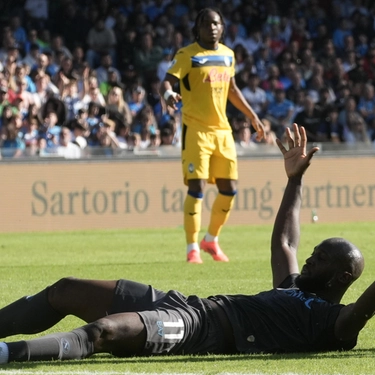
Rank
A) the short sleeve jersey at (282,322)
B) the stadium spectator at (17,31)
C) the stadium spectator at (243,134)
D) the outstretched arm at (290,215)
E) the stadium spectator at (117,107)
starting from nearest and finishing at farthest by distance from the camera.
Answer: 1. the short sleeve jersey at (282,322)
2. the outstretched arm at (290,215)
3. the stadium spectator at (243,134)
4. the stadium spectator at (117,107)
5. the stadium spectator at (17,31)

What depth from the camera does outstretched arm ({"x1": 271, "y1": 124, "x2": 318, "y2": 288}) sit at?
6.56 m

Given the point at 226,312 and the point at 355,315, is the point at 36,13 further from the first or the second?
the point at 355,315

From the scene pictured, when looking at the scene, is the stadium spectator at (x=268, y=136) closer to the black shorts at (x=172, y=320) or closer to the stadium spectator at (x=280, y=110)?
the stadium spectator at (x=280, y=110)

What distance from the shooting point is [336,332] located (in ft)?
18.8

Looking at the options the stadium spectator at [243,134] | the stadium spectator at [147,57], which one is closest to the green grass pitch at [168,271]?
the stadium spectator at [243,134]

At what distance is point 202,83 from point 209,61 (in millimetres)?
262

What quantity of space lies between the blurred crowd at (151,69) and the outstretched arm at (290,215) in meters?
10.7

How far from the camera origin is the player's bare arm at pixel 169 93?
36.5 feet

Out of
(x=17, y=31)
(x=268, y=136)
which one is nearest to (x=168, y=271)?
(x=268, y=136)

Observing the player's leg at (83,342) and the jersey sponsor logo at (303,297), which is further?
the jersey sponsor logo at (303,297)

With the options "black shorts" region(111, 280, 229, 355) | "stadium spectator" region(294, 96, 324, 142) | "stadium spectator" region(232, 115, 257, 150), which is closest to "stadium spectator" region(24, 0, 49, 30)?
"stadium spectator" region(232, 115, 257, 150)

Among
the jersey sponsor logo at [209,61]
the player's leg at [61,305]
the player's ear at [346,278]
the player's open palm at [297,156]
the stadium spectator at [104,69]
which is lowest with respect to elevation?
the player's leg at [61,305]

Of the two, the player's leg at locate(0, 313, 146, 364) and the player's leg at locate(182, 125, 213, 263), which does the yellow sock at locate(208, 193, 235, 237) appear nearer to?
the player's leg at locate(182, 125, 213, 263)

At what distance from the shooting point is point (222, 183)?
40.2ft
